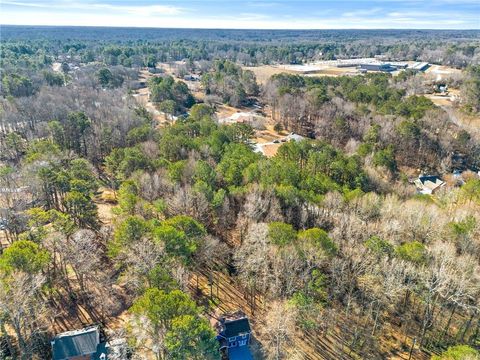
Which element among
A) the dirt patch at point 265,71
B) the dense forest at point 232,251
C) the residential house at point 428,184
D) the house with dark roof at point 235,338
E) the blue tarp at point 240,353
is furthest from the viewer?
the dirt patch at point 265,71

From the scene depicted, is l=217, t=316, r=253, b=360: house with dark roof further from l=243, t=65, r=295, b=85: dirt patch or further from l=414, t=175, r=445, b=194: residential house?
l=243, t=65, r=295, b=85: dirt patch

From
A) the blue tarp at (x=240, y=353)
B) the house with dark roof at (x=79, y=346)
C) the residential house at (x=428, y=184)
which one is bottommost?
the blue tarp at (x=240, y=353)

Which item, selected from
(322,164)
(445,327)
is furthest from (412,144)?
(445,327)

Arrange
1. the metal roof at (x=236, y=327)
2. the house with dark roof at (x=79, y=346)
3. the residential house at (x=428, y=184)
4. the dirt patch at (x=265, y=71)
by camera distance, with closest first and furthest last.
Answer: the house with dark roof at (x=79, y=346), the metal roof at (x=236, y=327), the residential house at (x=428, y=184), the dirt patch at (x=265, y=71)

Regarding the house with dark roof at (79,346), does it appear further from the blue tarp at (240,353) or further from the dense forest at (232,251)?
the blue tarp at (240,353)

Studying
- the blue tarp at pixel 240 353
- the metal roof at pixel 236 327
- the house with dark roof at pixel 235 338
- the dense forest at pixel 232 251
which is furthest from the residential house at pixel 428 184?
the blue tarp at pixel 240 353

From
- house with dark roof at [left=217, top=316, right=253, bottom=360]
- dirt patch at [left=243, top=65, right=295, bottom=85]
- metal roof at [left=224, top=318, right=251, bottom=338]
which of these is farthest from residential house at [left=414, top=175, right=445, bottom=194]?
dirt patch at [left=243, top=65, right=295, bottom=85]
